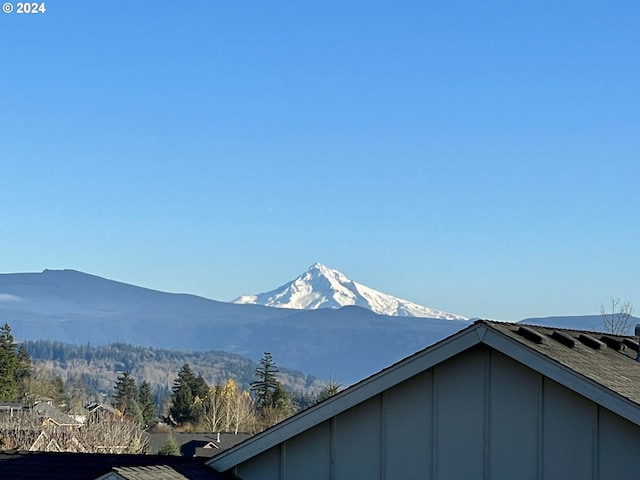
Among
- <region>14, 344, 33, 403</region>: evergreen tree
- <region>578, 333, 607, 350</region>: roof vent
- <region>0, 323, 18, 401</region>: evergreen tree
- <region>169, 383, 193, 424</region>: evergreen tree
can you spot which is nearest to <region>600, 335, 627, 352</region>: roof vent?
<region>578, 333, 607, 350</region>: roof vent

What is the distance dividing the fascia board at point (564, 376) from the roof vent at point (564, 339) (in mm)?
2157

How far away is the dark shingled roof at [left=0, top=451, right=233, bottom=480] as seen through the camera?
1389 cm

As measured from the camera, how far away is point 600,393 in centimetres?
1316

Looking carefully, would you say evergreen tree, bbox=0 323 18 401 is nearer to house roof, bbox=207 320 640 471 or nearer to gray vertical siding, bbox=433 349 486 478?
house roof, bbox=207 320 640 471

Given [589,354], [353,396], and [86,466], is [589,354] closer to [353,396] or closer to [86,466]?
[353,396]

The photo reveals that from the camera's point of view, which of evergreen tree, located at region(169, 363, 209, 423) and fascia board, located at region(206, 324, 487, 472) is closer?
fascia board, located at region(206, 324, 487, 472)

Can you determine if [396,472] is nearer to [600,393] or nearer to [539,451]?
[539,451]

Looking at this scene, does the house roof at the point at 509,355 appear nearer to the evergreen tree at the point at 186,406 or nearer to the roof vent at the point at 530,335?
the roof vent at the point at 530,335

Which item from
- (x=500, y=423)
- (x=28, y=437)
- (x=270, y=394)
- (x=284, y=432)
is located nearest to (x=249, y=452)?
(x=284, y=432)

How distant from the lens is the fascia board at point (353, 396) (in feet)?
45.1

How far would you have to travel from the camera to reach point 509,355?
44.6ft

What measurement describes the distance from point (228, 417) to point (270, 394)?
17863mm

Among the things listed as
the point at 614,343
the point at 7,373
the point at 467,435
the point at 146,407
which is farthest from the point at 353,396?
the point at 146,407

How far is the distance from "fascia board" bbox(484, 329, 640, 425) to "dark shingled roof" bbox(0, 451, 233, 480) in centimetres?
343
